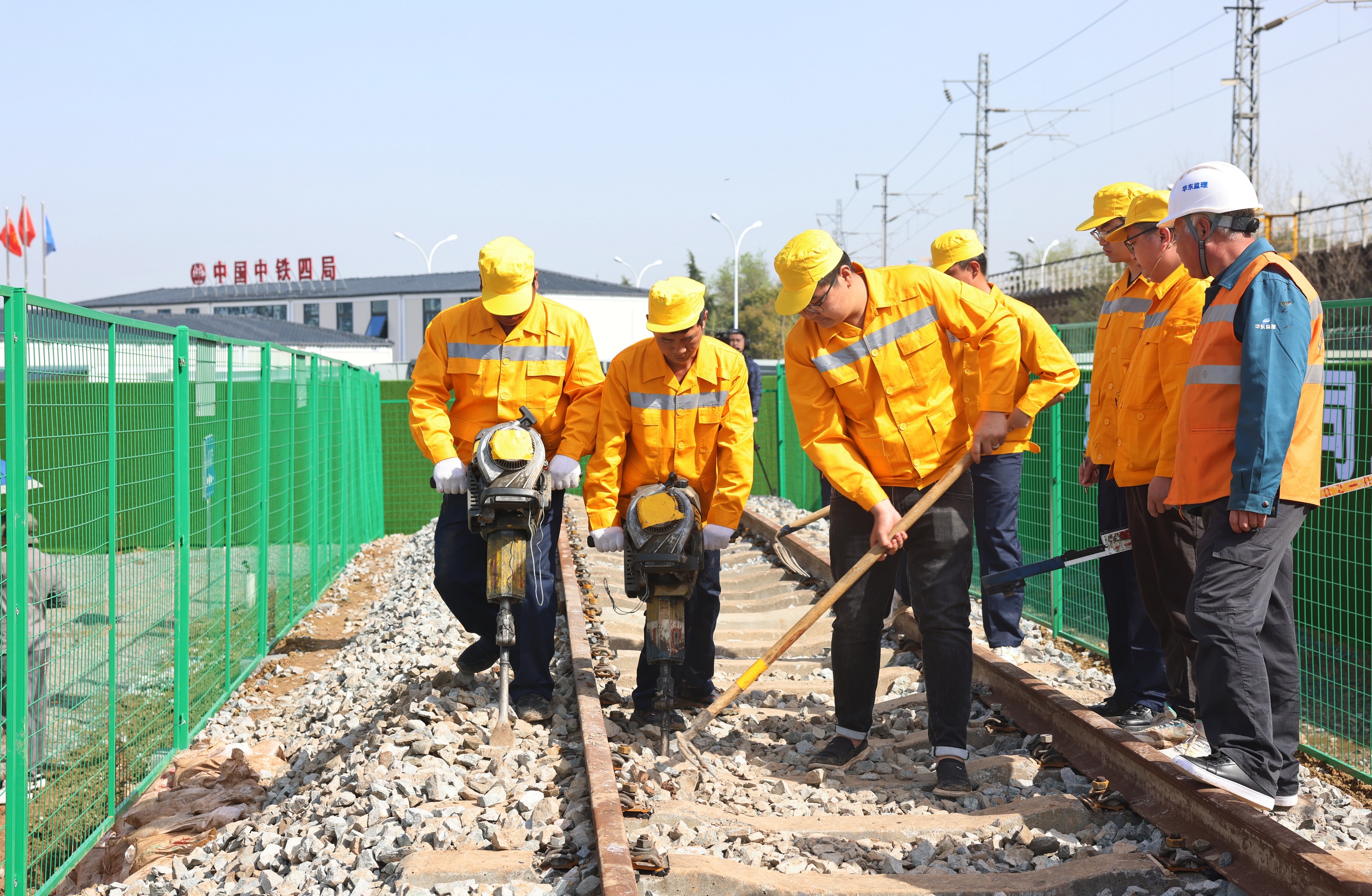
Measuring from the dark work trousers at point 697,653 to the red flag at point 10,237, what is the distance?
136 ft

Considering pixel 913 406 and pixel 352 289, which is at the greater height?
pixel 352 289

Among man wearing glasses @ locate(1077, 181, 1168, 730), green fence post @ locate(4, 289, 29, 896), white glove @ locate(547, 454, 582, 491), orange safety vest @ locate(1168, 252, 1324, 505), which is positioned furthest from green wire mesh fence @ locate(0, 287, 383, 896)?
man wearing glasses @ locate(1077, 181, 1168, 730)

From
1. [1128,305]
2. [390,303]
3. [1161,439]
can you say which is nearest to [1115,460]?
[1161,439]

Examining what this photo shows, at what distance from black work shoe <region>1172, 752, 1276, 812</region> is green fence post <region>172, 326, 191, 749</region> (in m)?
4.77

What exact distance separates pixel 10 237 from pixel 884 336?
43599mm

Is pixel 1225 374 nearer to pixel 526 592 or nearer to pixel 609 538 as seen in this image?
pixel 609 538

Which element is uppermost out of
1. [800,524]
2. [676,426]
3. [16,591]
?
[676,426]

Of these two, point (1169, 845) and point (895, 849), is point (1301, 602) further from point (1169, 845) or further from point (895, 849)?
point (895, 849)

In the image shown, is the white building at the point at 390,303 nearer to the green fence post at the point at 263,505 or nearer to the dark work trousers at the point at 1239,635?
the green fence post at the point at 263,505

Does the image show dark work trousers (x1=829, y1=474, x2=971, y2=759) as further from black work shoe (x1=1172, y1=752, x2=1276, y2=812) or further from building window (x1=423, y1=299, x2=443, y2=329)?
building window (x1=423, y1=299, x2=443, y2=329)

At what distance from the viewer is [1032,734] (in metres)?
4.94

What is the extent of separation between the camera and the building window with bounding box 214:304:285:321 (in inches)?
3091

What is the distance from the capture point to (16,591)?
12.1 ft

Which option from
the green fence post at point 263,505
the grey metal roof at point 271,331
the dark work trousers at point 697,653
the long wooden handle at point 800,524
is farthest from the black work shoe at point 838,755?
the grey metal roof at point 271,331
